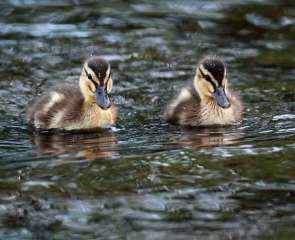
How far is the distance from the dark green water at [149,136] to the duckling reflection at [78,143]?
1 cm

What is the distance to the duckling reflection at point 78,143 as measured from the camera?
248 inches

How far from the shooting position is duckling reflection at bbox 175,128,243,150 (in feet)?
21.5

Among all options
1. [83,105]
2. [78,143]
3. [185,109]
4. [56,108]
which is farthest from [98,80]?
[185,109]

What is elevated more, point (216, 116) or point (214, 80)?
point (214, 80)

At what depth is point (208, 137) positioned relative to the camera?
685 centimetres

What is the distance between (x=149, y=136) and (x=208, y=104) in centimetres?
79

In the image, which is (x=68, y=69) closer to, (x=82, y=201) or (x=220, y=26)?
(x=220, y=26)

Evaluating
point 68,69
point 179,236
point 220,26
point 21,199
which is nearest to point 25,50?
point 68,69

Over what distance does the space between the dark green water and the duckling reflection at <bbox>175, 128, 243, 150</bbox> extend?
15mm

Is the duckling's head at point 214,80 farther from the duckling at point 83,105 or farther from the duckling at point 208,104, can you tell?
the duckling at point 83,105

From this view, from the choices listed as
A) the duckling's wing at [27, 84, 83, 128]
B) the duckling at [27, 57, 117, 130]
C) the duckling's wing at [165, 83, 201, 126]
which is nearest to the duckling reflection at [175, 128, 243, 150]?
the duckling's wing at [165, 83, 201, 126]

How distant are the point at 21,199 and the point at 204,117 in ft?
7.60

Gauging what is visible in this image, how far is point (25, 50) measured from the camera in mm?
8742

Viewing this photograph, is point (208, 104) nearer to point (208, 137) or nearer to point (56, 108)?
point (208, 137)
